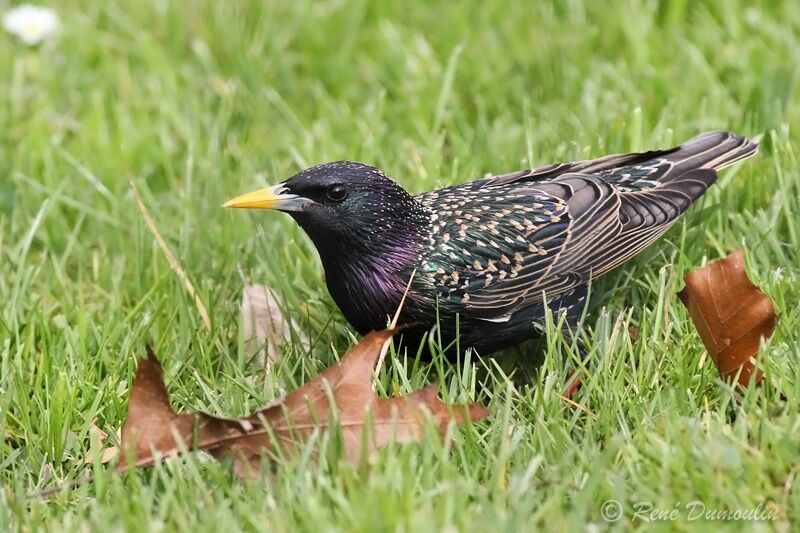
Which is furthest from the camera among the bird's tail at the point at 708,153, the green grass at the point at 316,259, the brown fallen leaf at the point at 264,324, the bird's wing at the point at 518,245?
the bird's tail at the point at 708,153

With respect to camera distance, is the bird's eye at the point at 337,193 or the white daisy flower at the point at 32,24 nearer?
the bird's eye at the point at 337,193

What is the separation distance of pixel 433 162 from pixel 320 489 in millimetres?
2259

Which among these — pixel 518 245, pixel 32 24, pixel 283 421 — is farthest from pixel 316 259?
pixel 32 24

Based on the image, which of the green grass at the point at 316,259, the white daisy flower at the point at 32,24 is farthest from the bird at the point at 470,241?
→ the white daisy flower at the point at 32,24

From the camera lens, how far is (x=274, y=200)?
3.93 meters

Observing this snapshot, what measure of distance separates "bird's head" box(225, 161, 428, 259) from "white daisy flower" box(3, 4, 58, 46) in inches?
115

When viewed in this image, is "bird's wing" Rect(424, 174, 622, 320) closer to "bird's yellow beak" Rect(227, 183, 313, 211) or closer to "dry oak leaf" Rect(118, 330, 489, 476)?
"bird's yellow beak" Rect(227, 183, 313, 211)

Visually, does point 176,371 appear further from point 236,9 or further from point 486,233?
point 236,9

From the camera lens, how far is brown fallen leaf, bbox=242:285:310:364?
4156 mm

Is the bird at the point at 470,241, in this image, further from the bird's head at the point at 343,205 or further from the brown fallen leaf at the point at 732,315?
the brown fallen leaf at the point at 732,315

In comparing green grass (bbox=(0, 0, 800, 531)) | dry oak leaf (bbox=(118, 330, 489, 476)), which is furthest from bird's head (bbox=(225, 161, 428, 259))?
dry oak leaf (bbox=(118, 330, 489, 476))

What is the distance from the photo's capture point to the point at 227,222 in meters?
4.80

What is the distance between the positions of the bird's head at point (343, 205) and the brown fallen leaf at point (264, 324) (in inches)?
14.2

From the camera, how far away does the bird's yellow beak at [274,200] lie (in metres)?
3.91
